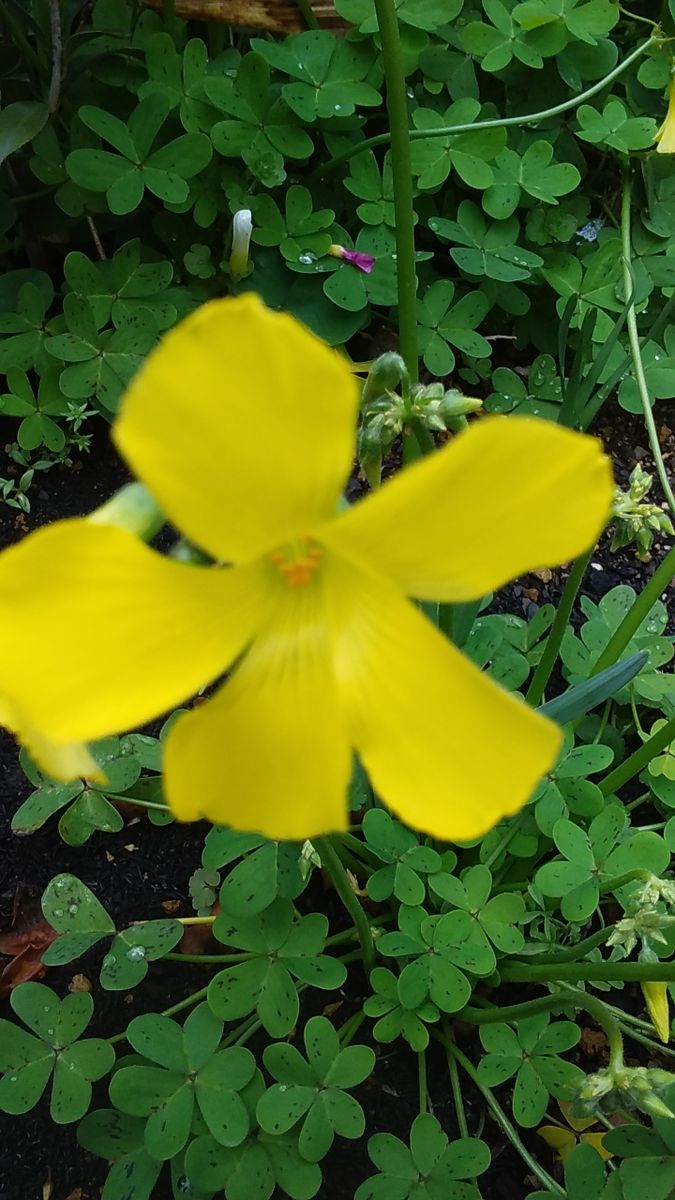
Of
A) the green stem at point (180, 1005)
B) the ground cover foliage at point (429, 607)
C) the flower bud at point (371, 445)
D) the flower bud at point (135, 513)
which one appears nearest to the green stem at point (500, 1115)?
the ground cover foliage at point (429, 607)

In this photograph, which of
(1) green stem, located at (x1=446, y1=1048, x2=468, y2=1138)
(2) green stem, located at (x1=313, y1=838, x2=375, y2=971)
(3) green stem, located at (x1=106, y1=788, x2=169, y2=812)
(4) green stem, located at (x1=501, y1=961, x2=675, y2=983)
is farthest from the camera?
(3) green stem, located at (x1=106, y1=788, x2=169, y2=812)

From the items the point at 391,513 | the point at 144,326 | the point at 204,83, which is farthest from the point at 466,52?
the point at 391,513

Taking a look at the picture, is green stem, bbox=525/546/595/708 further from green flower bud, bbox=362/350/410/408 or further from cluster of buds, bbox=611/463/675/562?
green flower bud, bbox=362/350/410/408

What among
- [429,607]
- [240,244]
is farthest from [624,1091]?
[240,244]

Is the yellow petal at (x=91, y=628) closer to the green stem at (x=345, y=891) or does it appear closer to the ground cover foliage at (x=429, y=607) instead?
the ground cover foliage at (x=429, y=607)

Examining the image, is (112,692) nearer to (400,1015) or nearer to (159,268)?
(400,1015)

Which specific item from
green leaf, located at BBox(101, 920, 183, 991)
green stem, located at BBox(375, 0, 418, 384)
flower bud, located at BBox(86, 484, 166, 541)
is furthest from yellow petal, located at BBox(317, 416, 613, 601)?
green leaf, located at BBox(101, 920, 183, 991)

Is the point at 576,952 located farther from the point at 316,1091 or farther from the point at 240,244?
the point at 240,244
